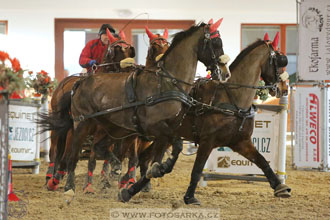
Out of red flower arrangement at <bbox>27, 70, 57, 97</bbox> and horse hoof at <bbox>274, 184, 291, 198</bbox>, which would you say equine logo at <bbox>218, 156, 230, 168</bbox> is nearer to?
horse hoof at <bbox>274, 184, 291, 198</bbox>

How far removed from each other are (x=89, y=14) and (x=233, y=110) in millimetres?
9020

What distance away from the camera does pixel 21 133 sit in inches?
321

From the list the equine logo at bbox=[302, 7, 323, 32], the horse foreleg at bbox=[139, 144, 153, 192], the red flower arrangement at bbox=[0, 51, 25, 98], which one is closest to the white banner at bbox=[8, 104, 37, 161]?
the horse foreleg at bbox=[139, 144, 153, 192]

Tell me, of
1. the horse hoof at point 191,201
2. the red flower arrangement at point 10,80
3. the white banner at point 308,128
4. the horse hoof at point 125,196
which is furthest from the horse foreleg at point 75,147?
the white banner at point 308,128

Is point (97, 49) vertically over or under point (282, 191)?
over

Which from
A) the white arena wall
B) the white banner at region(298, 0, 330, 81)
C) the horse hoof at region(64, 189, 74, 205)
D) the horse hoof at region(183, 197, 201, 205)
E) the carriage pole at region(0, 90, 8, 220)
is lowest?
the horse hoof at region(183, 197, 201, 205)

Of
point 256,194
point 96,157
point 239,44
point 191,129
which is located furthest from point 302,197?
point 239,44

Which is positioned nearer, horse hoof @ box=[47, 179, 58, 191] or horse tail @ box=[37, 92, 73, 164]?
horse tail @ box=[37, 92, 73, 164]

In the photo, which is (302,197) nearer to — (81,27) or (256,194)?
(256,194)

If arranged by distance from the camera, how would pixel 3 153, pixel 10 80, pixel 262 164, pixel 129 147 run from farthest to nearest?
pixel 129 147 < pixel 262 164 < pixel 10 80 < pixel 3 153

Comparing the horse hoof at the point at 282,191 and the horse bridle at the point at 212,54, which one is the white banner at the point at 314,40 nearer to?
the horse hoof at the point at 282,191

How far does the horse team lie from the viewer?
517 centimetres

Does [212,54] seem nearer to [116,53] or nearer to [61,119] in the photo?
[116,53]

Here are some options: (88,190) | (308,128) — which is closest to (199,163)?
(88,190)
